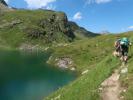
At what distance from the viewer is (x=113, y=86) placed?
112ft

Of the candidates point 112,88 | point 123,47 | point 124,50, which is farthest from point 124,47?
point 112,88

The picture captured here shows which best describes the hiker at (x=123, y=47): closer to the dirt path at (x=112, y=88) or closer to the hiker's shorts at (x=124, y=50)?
the hiker's shorts at (x=124, y=50)

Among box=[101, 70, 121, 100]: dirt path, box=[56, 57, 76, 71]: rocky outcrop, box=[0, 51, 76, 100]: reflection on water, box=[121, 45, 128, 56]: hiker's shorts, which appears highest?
box=[121, 45, 128, 56]: hiker's shorts

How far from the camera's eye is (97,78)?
37.8 meters

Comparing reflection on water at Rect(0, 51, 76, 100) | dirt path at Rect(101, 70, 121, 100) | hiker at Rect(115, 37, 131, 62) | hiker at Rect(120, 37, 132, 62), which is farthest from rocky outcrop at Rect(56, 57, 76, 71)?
dirt path at Rect(101, 70, 121, 100)

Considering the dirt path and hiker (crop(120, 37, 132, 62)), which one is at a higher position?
hiker (crop(120, 37, 132, 62))

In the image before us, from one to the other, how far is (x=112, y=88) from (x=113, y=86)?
1.44 ft

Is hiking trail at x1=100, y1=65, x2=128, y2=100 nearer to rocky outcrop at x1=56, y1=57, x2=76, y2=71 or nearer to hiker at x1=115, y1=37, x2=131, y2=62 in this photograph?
hiker at x1=115, y1=37, x2=131, y2=62

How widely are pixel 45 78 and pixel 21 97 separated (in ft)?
133

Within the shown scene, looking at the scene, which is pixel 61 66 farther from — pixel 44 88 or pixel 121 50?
pixel 121 50

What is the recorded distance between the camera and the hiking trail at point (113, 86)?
3231cm

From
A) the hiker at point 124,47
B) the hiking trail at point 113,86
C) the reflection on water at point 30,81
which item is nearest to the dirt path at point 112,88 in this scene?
the hiking trail at point 113,86

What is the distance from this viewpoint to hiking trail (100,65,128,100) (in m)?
32.3

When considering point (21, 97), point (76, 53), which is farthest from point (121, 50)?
point (76, 53)
